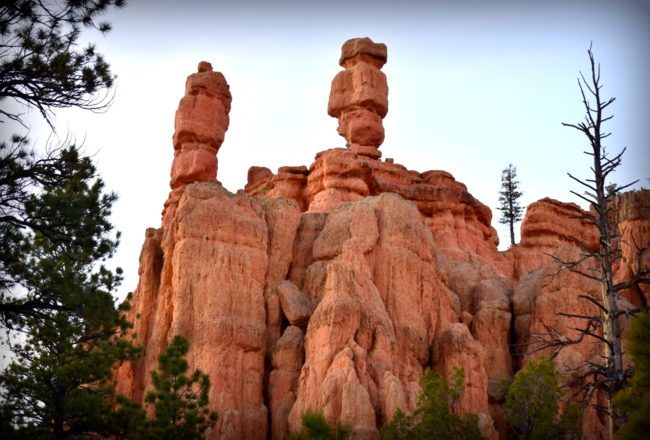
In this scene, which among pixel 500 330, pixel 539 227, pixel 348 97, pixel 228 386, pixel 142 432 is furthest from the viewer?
pixel 348 97

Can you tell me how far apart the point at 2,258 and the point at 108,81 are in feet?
14.6

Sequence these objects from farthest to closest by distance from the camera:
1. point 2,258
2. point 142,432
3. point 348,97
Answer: point 348,97
point 142,432
point 2,258

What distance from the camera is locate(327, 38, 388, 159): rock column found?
Result: 58.8 meters

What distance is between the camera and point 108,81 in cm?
2122

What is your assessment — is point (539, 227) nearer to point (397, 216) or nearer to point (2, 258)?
point (397, 216)

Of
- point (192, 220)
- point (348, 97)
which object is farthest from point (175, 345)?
point (348, 97)

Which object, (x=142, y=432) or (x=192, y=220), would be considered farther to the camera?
(x=192, y=220)

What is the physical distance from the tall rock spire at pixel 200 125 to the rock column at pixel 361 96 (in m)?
7.72

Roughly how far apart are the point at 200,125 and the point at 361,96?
416 inches

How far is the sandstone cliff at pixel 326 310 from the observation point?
34344 millimetres

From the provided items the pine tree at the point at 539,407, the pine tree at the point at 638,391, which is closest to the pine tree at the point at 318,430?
A: the pine tree at the point at 539,407

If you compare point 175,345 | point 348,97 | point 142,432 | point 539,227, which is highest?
point 348,97

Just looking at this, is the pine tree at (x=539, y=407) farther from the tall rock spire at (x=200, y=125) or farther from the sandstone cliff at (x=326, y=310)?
the tall rock spire at (x=200, y=125)

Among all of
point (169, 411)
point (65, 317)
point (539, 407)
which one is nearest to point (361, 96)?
point (539, 407)
